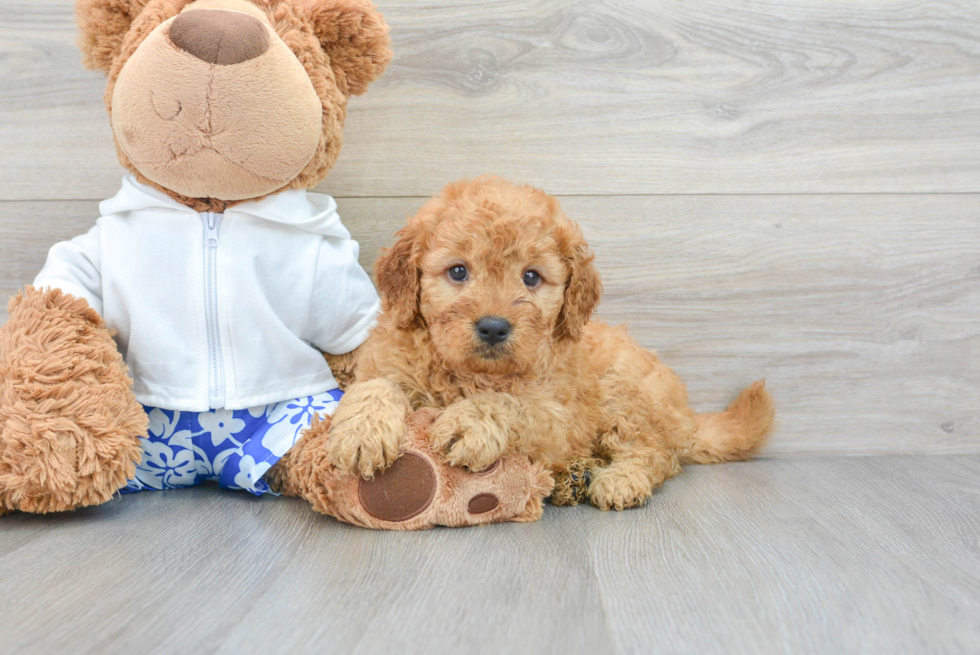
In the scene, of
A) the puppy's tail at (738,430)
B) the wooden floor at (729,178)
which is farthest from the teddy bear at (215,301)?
the puppy's tail at (738,430)

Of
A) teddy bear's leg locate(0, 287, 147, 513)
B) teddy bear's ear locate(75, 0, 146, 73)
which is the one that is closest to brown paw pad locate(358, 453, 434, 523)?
teddy bear's leg locate(0, 287, 147, 513)

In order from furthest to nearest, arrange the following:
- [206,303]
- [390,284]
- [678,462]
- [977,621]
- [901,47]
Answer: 1. [901,47]
2. [678,462]
3. [206,303]
4. [390,284]
5. [977,621]

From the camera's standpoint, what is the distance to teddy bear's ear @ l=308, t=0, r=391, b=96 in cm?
165

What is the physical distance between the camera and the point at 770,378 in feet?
7.14

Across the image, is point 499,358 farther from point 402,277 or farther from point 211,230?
point 211,230

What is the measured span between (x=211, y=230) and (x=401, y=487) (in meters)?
0.72

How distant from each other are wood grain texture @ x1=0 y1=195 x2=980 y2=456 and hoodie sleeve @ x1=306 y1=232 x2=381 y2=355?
0.28 metres

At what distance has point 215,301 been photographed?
5.43ft

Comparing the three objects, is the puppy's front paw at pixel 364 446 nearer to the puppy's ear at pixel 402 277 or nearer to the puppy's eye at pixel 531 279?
the puppy's ear at pixel 402 277

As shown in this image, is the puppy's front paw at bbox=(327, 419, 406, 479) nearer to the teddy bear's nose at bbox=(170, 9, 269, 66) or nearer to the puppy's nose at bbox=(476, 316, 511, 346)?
the puppy's nose at bbox=(476, 316, 511, 346)

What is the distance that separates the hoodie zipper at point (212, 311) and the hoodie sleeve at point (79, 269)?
0.25m

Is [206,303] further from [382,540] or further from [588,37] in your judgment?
[588,37]

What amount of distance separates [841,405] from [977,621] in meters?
1.10

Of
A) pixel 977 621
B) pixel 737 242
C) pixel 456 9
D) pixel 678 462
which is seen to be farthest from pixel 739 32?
pixel 977 621
